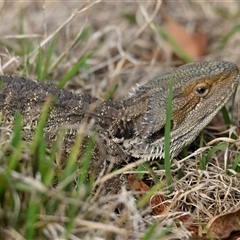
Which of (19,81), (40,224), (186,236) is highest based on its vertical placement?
(19,81)

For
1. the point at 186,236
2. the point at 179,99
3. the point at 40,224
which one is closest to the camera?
the point at 40,224

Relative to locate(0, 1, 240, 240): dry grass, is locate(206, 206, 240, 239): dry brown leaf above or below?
below

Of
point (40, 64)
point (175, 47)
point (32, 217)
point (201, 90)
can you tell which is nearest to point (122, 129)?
point (201, 90)

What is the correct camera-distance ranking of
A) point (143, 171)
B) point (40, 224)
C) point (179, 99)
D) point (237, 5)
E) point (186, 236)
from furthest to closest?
1. point (237, 5)
2. point (179, 99)
3. point (143, 171)
4. point (186, 236)
5. point (40, 224)

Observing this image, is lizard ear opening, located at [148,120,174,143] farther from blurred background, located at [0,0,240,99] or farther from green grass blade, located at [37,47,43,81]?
green grass blade, located at [37,47,43,81]

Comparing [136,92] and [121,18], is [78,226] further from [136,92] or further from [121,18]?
[121,18]

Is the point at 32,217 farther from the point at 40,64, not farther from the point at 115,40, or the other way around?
the point at 115,40

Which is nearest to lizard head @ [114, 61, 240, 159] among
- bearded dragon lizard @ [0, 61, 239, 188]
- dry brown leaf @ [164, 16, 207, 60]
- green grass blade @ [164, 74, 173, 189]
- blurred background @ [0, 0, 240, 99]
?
bearded dragon lizard @ [0, 61, 239, 188]

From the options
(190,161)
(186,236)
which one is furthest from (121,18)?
(186,236)
